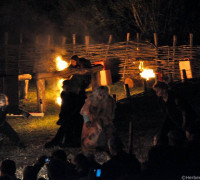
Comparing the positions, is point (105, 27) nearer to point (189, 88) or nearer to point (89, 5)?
point (89, 5)

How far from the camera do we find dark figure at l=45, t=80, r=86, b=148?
9320 mm

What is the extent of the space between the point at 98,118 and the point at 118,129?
10.7 feet

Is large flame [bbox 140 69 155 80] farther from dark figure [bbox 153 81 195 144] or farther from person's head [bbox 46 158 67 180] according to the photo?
person's head [bbox 46 158 67 180]

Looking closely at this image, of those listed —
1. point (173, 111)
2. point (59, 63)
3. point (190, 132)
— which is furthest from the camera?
point (59, 63)

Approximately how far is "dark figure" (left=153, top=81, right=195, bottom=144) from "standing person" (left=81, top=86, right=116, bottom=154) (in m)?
0.94

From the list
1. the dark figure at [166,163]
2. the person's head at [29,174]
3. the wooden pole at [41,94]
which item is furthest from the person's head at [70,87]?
the wooden pole at [41,94]

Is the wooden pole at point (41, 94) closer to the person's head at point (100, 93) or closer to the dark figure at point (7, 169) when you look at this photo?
the person's head at point (100, 93)

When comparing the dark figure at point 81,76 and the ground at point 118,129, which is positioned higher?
the dark figure at point 81,76

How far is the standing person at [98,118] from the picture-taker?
7.92 metres

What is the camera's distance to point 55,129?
11.6 metres

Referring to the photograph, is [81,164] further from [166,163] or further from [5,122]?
[5,122]

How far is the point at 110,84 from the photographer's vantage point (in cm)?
1800

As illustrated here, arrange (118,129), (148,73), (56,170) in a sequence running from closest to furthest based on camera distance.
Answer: (56,170) < (118,129) < (148,73)

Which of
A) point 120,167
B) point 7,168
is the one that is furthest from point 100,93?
point 7,168
